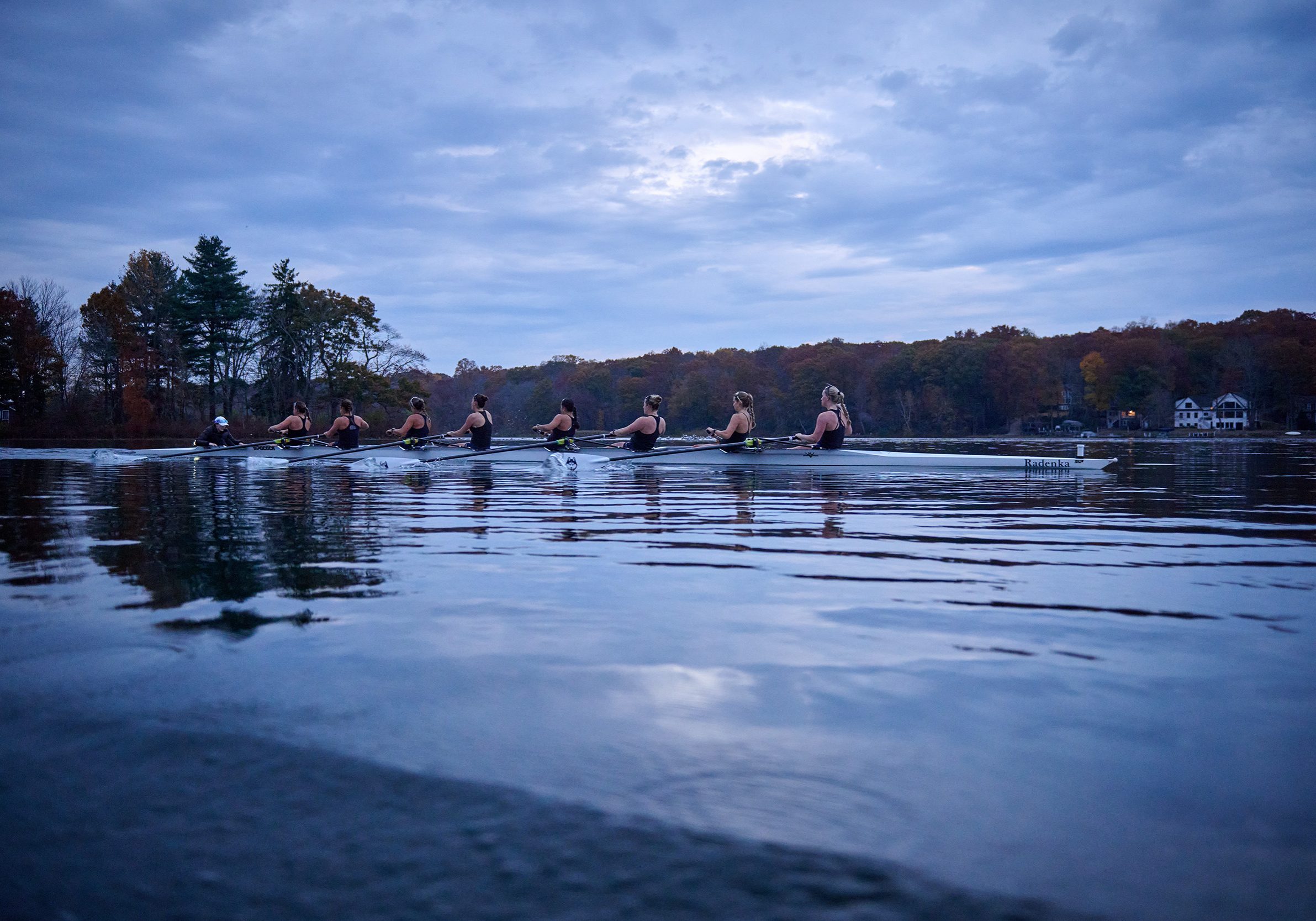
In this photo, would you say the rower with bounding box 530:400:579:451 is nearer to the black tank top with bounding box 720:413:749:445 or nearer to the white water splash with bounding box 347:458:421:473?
the white water splash with bounding box 347:458:421:473

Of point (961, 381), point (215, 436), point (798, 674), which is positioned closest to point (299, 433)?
point (215, 436)

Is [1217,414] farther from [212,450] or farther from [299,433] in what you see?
[212,450]

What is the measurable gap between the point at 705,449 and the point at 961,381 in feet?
328

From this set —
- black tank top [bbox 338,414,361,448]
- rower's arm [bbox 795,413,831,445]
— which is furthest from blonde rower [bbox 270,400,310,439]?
rower's arm [bbox 795,413,831,445]

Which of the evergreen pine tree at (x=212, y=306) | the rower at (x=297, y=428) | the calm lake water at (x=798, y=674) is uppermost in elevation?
the evergreen pine tree at (x=212, y=306)

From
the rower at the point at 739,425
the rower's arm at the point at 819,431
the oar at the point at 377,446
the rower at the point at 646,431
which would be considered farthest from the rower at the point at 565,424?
the rower's arm at the point at 819,431

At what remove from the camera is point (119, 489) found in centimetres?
1279

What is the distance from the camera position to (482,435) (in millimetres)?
19328

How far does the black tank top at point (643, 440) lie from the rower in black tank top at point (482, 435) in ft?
10.9

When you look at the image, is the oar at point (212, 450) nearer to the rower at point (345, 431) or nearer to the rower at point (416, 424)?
the rower at point (345, 431)

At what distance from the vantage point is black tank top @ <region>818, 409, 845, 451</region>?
52.1 ft

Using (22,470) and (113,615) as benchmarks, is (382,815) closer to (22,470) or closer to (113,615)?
(113,615)

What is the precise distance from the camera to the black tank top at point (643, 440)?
1788cm

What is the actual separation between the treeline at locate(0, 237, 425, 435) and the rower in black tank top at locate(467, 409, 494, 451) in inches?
1408
